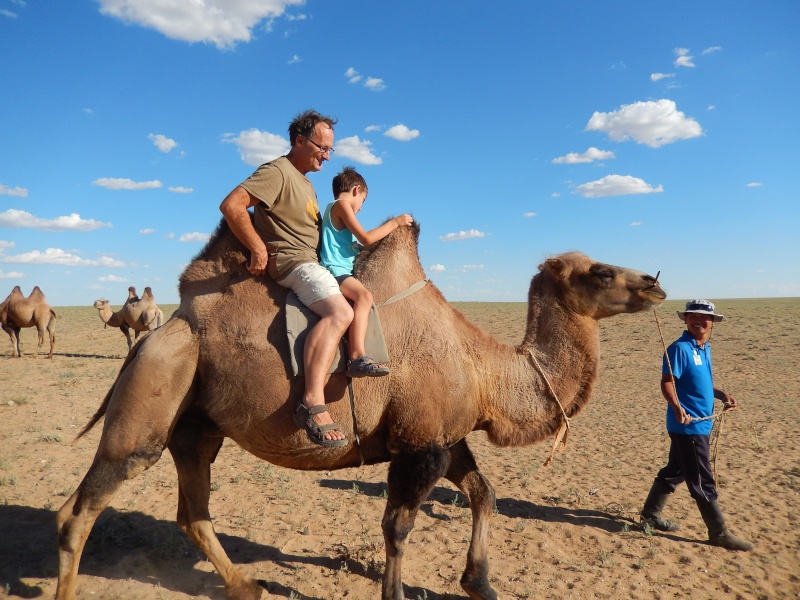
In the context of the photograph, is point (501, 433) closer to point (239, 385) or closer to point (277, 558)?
point (239, 385)

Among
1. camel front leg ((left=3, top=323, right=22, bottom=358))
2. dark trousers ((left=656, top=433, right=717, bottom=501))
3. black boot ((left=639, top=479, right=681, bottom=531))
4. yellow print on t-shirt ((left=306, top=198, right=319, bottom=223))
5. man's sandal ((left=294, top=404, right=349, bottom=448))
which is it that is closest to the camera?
man's sandal ((left=294, top=404, right=349, bottom=448))

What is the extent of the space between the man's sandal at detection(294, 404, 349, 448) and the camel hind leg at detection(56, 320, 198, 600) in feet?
2.88

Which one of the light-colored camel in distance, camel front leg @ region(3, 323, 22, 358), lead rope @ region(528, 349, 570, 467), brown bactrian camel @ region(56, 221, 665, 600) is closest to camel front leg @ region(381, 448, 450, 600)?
brown bactrian camel @ region(56, 221, 665, 600)

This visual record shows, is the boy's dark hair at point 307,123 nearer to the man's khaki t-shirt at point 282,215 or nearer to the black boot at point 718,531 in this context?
the man's khaki t-shirt at point 282,215

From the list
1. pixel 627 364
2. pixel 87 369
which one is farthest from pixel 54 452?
pixel 627 364

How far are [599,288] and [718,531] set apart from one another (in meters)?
3.02

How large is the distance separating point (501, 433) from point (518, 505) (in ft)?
9.35

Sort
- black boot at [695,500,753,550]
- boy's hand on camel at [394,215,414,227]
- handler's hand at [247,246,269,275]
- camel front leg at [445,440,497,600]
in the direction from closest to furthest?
handler's hand at [247,246,269,275], boy's hand on camel at [394,215,414,227], camel front leg at [445,440,497,600], black boot at [695,500,753,550]

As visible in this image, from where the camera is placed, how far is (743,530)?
604 centimetres

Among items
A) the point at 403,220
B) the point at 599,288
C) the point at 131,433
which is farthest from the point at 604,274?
the point at 131,433

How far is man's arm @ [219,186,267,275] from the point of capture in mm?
3852

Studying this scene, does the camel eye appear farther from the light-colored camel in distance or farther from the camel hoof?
the light-colored camel in distance

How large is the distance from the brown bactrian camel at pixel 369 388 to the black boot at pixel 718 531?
2.34 metres

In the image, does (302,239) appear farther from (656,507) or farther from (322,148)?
(656,507)
